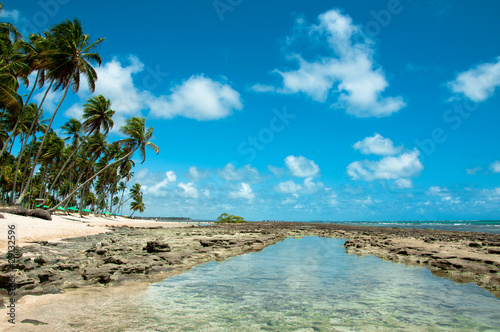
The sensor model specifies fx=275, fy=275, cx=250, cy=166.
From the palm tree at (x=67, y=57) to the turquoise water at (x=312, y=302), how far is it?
24.4 m

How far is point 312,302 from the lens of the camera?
6117 millimetres

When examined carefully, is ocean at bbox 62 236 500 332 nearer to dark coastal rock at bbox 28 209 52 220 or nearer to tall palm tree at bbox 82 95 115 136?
dark coastal rock at bbox 28 209 52 220

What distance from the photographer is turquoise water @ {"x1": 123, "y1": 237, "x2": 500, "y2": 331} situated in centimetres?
479

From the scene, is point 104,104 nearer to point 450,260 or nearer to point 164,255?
point 164,255

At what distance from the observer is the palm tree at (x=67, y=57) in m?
24.7

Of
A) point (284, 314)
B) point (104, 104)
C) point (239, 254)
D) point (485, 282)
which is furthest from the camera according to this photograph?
point (104, 104)

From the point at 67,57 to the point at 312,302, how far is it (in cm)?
2936

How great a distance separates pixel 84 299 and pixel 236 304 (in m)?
3.26

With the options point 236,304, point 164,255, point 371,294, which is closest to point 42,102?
point 164,255

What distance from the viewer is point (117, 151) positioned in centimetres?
5309

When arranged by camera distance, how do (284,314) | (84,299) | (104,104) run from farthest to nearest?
1. (104,104)
2. (84,299)
3. (284,314)

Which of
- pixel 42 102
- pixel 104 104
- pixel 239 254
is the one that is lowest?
pixel 239 254

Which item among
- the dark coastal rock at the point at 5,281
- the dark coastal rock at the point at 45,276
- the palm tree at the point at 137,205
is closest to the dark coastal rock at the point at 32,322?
the dark coastal rock at the point at 5,281

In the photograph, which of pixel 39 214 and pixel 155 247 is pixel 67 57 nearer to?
pixel 39 214
